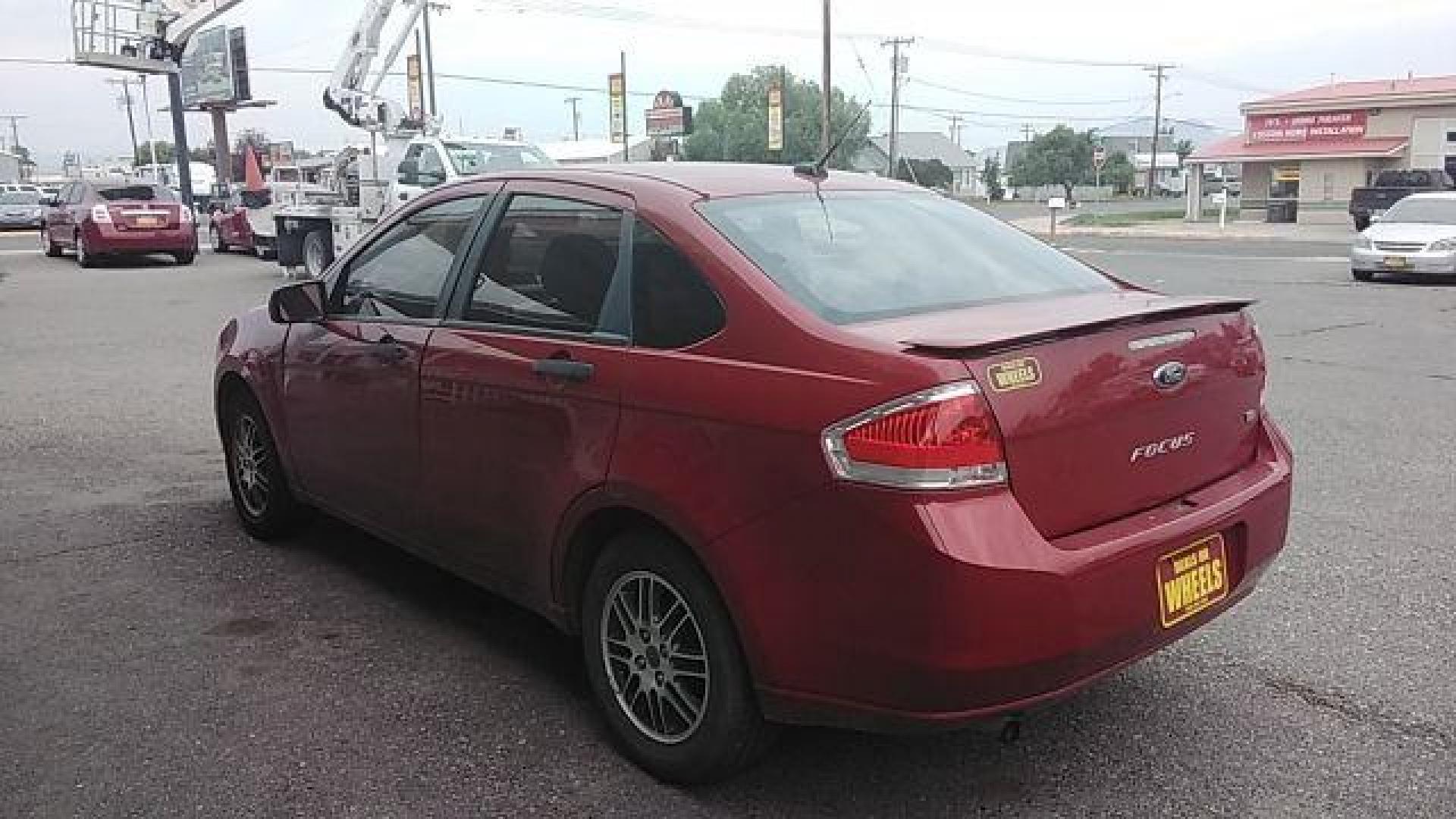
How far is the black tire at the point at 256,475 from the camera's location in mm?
5102

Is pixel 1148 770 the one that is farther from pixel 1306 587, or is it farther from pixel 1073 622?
pixel 1306 587

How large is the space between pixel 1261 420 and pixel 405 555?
11.3ft

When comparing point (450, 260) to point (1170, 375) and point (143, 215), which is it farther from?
point (143, 215)

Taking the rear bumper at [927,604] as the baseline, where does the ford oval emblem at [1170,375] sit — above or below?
above

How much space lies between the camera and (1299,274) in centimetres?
1947

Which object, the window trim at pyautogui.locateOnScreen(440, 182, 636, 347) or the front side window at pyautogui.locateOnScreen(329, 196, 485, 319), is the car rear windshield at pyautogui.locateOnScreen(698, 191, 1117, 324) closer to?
the window trim at pyautogui.locateOnScreen(440, 182, 636, 347)

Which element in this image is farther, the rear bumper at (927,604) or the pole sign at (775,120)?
the pole sign at (775,120)

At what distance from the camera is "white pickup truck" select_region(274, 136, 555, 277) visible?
16688 mm

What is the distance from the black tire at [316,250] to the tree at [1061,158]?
285 ft

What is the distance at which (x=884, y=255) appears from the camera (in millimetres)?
3410

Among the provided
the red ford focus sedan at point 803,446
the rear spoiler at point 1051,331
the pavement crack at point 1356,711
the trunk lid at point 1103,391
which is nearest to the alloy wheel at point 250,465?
the red ford focus sedan at point 803,446

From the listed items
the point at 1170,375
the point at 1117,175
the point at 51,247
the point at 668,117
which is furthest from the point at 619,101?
the point at 1117,175

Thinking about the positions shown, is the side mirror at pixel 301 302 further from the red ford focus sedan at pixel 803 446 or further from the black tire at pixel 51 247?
the black tire at pixel 51 247

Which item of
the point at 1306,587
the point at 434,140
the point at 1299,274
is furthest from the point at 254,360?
the point at 1299,274
